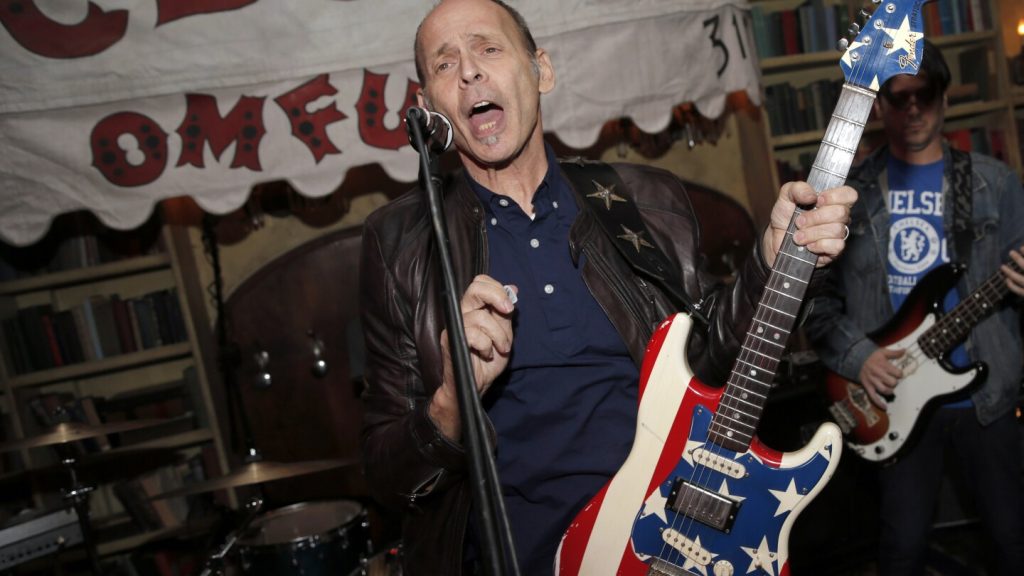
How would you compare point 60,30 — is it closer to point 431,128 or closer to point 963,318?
point 431,128

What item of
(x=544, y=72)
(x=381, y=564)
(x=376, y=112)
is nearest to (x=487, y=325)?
(x=544, y=72)

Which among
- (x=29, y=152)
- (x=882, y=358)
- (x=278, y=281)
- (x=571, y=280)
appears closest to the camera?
(x=571, y=280)

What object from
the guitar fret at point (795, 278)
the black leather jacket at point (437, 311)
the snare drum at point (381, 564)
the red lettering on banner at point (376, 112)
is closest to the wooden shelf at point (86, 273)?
the red lettering on banner at point (376, 112)

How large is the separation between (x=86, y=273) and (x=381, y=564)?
6.73ft

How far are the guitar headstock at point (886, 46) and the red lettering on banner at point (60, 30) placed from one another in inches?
100

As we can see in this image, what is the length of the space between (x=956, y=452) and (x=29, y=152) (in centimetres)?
336

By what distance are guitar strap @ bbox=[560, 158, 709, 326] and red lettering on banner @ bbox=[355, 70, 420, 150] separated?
132 cm

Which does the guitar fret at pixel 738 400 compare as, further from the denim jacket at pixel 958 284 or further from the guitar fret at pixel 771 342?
the denim jacket at pixel 958 284

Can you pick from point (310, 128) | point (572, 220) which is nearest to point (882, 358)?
point (572, 220)

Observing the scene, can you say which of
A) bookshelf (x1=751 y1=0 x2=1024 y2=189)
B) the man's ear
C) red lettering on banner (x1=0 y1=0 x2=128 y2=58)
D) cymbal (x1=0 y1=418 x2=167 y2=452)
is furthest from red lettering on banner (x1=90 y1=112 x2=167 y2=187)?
bookshelf (x1=751 y1=0 x2=1024 y2=189)

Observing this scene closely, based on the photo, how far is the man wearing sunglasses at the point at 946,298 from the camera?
99.5 inches

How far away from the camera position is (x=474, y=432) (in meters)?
0.93

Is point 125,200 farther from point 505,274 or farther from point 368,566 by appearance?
point 505,274

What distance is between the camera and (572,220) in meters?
1.73
